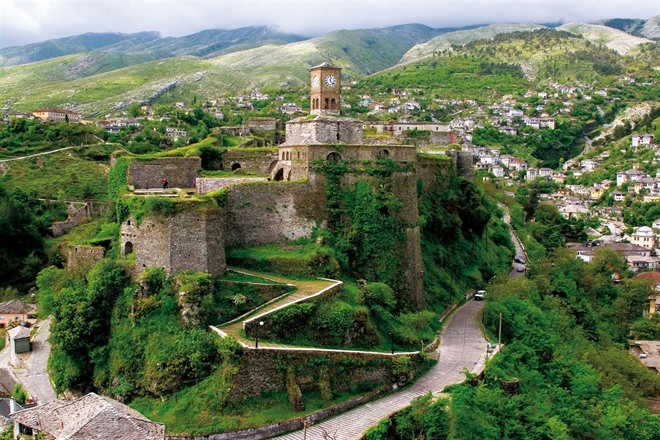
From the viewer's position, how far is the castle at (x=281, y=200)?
81.1 ft

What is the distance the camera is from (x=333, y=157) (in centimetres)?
3069

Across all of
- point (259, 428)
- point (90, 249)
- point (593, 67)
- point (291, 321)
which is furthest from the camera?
point (593, 67)

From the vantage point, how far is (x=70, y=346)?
24.8m

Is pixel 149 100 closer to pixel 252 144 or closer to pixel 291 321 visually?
pixel 252 144

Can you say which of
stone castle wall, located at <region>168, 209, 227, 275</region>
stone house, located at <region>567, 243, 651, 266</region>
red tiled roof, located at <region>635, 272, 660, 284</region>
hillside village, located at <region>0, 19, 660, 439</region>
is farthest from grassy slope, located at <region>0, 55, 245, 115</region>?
stone castle wall, located at <region>168, 209, 227, 275</region>

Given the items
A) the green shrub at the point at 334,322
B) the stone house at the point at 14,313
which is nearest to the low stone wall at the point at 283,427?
the green shrub at the point at 334,322

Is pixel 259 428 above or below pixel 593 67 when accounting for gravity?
below

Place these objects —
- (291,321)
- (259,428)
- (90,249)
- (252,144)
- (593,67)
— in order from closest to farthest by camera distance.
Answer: (259,428) < (291,321) < (90,249) < (252,144) < (593,67)

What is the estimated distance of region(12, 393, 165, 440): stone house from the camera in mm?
18266

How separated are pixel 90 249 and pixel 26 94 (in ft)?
462

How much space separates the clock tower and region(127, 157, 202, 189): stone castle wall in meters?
6.86

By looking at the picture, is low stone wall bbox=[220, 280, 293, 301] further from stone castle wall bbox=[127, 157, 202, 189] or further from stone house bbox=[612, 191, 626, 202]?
stone house bbox=[612, 191, 626, 202]

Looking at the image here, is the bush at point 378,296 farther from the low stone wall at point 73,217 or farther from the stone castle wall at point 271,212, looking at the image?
the low stone wall at point 73,217

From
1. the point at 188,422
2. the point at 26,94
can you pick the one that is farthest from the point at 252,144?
the point at 26,94
